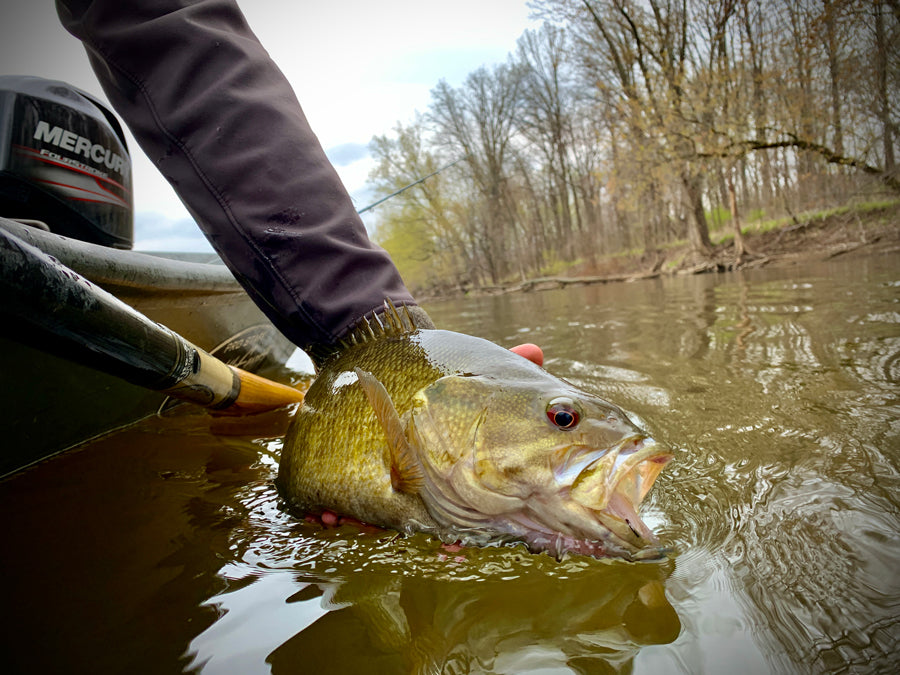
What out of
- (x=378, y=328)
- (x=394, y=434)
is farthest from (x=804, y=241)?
(x=394, y=434)

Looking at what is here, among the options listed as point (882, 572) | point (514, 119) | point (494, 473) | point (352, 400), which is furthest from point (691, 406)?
point (514, 119)

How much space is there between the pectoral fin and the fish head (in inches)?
1.2

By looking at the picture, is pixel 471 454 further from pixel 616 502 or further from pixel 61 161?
pixel 61 161

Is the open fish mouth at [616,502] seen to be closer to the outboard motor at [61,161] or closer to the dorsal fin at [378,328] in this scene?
the dorsal fin at [378,328]

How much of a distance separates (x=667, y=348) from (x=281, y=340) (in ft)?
11.9

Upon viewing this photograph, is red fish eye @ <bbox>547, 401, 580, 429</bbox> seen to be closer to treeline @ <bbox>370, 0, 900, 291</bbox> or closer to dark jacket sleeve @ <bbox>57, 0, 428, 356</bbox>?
dark jacket sleeve @ <bbox>57, 0, 428, 356</bbox>

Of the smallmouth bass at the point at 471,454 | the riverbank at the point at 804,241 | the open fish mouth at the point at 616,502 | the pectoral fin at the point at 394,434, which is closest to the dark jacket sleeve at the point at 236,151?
the smallmouth bass at the point at 471,454

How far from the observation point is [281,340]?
4723mm

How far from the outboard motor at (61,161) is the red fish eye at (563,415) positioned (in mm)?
3255

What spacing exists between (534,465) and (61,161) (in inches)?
132

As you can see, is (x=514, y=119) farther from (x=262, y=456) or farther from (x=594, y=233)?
(x=262, y=456)

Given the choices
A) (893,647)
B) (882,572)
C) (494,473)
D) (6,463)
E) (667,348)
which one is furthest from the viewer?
(667,348)

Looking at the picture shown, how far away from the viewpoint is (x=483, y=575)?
1282 millimetres

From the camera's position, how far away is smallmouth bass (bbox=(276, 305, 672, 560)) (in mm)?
1215
